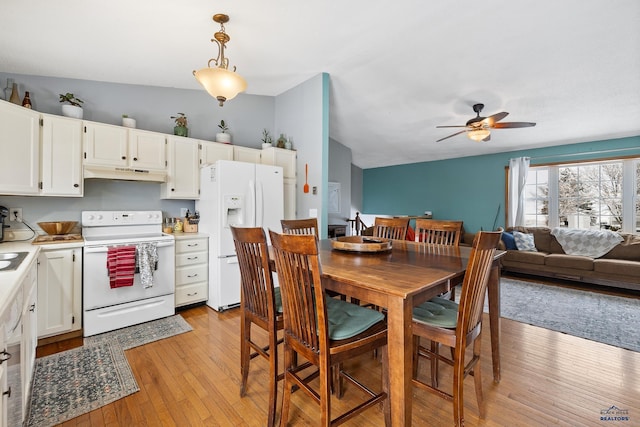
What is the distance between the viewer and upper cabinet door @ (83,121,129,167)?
2.89 meters

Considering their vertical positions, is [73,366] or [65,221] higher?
[65,221]

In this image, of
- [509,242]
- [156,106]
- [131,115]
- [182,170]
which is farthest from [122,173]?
[509,242]

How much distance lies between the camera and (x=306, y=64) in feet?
11.0

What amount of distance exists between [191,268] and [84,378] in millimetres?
1410

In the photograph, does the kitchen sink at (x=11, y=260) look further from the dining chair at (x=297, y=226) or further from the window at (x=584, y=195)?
the window at (x=584, y=195)

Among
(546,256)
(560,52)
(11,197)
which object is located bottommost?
(546,256)

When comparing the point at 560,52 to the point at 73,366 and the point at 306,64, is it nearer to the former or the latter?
the point at 306,64

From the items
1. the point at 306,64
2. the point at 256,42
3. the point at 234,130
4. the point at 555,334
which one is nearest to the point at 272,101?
the point at 234,130

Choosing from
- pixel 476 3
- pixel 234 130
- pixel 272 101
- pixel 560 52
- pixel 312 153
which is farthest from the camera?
pixel 272 101

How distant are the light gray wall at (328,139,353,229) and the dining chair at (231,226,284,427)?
16.0 feet

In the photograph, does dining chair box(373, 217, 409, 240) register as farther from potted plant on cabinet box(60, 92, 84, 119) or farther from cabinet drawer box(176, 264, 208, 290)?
potted plant on cabinet box(60, 92, 84, 119)

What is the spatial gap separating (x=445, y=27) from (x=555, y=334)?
3075 millimetres

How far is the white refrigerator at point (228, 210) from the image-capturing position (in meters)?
3.20

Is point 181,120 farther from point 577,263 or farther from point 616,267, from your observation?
point 616,267
